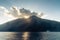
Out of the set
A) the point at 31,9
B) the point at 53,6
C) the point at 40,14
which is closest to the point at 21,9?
the point at 31,9

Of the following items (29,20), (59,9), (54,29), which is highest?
(59,9)

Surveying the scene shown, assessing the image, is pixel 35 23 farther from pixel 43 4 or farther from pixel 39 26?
pixel 43 4

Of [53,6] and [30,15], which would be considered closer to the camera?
[30,15]

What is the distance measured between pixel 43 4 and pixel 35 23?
2.13 ft

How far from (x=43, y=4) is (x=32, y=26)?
0.76 metres

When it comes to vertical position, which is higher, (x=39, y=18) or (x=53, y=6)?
(x=53, y=6)

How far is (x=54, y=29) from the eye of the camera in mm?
4227

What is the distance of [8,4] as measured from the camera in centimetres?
391

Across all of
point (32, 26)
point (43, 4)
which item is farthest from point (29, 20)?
point (43, 4)

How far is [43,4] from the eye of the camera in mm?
4098

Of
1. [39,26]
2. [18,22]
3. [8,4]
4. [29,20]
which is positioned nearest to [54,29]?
[39,26]

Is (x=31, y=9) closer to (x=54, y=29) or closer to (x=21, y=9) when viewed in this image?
(x=21, y=9)

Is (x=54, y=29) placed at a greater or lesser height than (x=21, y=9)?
lesser

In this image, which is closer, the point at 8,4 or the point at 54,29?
the point at 8,4
